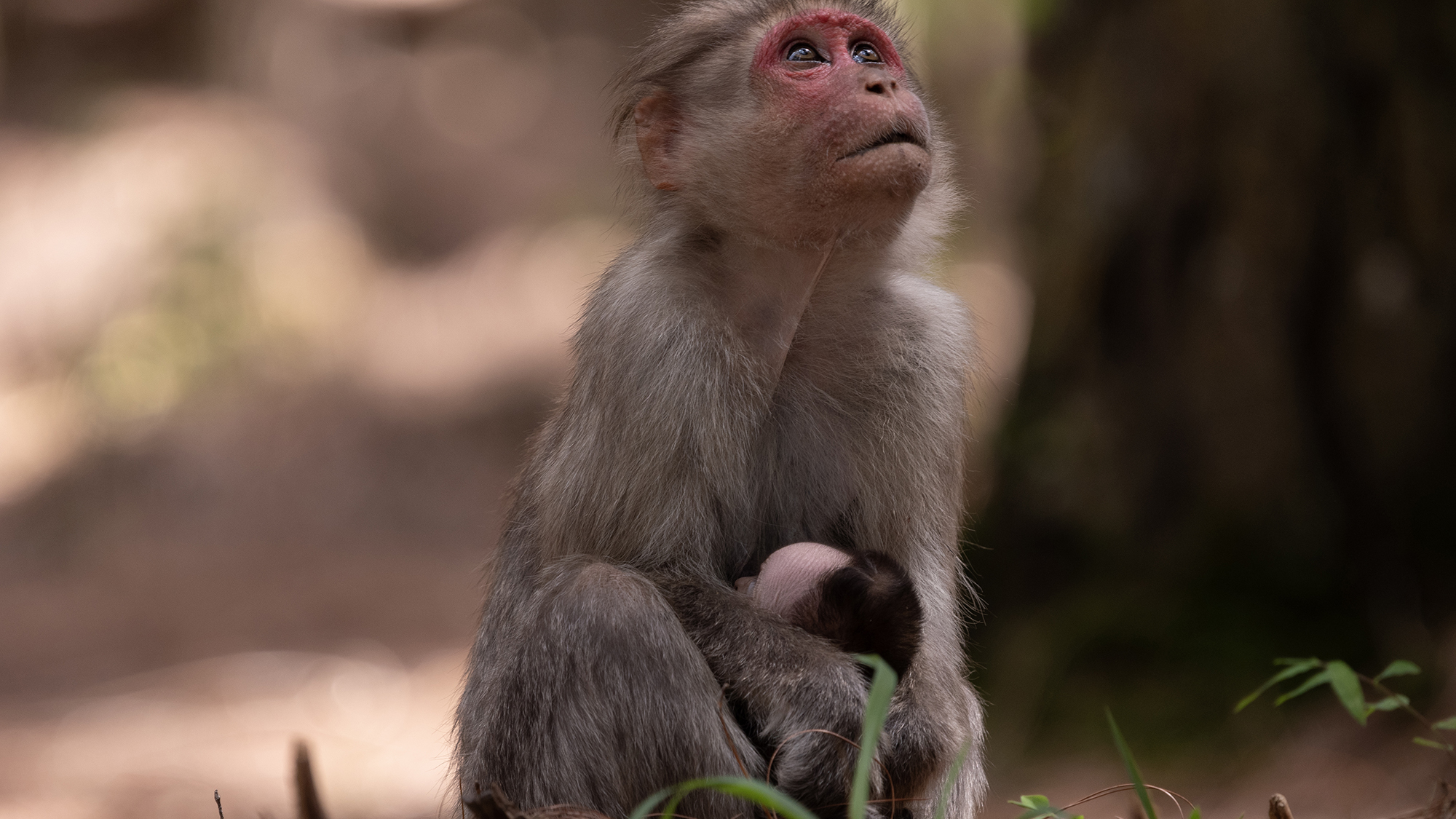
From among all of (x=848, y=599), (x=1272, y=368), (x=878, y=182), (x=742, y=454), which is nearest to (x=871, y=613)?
(x=848, y=599)

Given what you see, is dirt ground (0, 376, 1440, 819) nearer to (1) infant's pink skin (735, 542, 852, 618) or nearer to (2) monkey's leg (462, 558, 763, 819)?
(1) infant's pink skin (735, 542, 852, 618)

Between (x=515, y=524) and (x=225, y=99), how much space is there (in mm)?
13387

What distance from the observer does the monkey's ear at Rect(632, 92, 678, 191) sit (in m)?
4.11

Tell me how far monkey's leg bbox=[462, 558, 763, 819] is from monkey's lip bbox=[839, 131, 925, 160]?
1271 mm

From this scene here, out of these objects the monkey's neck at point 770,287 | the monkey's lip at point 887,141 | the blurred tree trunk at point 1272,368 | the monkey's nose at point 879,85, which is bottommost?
the blurred tree trunk at point 1272,368

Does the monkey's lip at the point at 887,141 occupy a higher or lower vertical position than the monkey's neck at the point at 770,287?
higher

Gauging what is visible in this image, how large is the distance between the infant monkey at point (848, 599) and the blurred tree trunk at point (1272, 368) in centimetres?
320

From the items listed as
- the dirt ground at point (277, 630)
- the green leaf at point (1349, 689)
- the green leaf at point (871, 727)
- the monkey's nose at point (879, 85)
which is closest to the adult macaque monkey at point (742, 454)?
the monkey's nose at point (879, 85)

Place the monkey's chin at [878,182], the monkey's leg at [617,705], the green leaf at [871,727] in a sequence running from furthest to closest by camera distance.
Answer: the monkey's chin at [878,182]
the monkey's leg at [617,705]
the green leaf at [871,727]

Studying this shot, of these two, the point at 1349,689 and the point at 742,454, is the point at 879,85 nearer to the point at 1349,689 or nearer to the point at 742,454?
the point at 742,454

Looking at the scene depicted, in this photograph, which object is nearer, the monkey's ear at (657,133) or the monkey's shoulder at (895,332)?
the monkey's shoulder at (895,332)

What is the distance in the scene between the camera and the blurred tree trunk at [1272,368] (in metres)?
6.20

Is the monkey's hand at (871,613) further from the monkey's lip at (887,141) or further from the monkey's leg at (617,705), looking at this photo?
the monkey's lip at (887,141)

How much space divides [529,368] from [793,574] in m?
11.6
